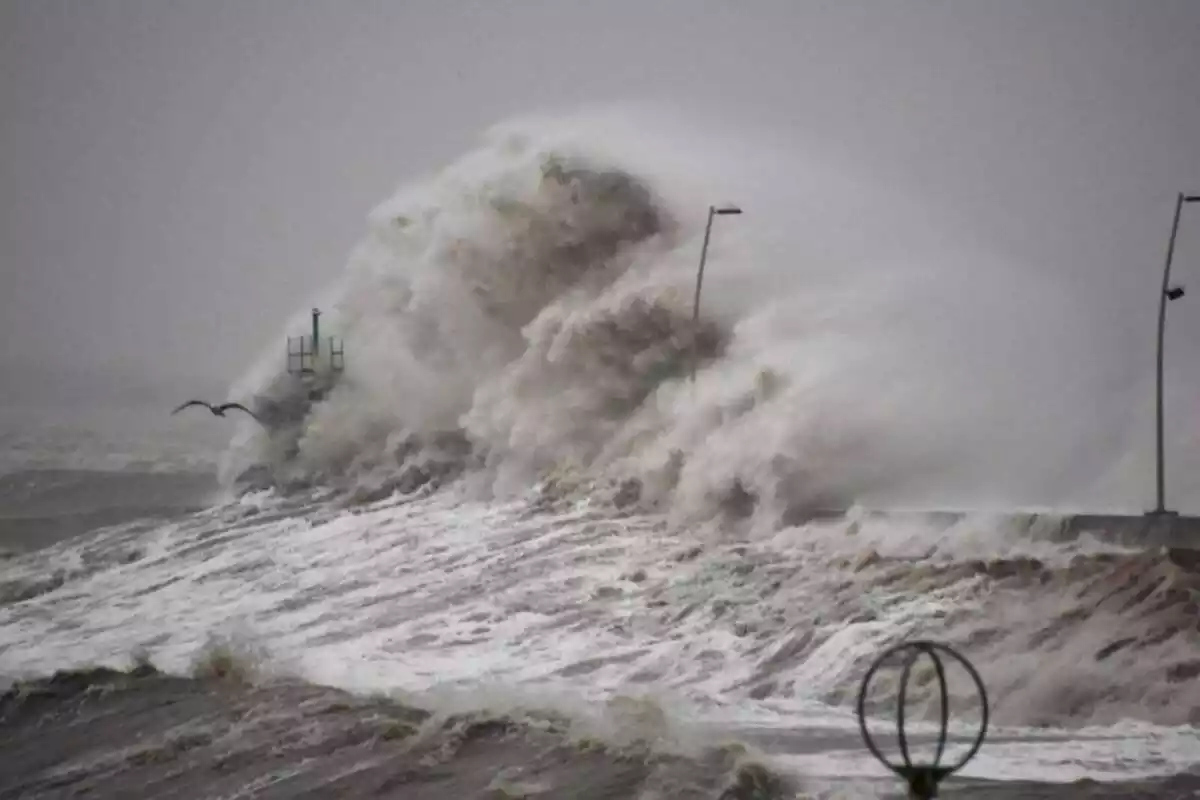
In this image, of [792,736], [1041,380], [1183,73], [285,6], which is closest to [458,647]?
[792,736]

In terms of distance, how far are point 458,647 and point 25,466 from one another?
1.16m

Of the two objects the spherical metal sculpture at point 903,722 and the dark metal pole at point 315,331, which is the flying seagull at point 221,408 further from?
the spherical metal sculpture at point 903,722

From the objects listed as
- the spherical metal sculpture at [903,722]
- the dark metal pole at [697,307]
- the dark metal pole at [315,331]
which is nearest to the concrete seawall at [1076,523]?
the spherical metal sculpture at [903,722]

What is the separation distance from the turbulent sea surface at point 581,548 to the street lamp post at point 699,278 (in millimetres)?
18

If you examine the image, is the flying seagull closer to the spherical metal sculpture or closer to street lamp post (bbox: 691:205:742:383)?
street lamp post (bbox: 691:205:742:383)

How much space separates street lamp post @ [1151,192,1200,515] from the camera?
239 cm

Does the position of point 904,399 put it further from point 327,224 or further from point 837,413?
point 327,224

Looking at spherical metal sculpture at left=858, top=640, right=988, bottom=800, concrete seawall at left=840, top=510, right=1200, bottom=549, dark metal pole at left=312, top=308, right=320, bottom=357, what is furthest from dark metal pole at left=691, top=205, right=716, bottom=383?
dark metal pole at left=312, top=308, right=320, bottom=357

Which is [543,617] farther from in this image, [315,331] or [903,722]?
[315,331]

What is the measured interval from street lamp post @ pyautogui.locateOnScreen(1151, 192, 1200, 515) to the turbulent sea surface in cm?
6

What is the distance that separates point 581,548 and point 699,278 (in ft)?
2.11

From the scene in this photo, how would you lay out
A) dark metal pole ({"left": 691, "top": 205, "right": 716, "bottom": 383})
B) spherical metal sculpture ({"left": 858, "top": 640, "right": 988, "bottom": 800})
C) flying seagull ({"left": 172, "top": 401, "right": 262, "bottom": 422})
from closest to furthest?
spherical metal sculpture ({"left": 858, "top": 640, "right": 988, "bottom": 800})
dark metal pole ({"left": 691, "top": 205, "right": 716, "bottom": 383})
flying seagull ({"left": 172, "top": 401, "right": 262, "bottom": 422})

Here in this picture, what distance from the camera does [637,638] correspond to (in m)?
2.44

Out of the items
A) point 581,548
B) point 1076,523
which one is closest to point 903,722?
point 1076,523
